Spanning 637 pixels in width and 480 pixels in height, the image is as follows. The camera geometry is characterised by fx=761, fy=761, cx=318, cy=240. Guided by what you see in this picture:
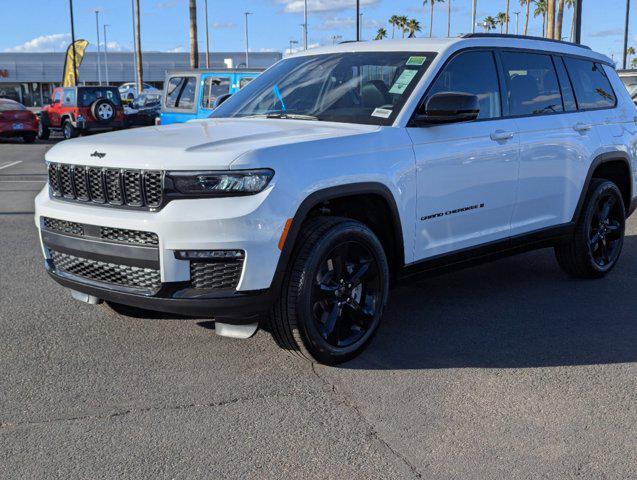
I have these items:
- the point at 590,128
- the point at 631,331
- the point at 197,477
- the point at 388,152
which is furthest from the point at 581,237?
the point at 197,477

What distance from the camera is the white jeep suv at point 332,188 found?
12.7 ft

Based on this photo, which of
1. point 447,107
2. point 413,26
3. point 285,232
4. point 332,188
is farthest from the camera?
point 413,26

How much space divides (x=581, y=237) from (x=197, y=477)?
4262 millimetres

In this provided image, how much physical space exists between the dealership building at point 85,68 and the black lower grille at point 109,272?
77040 millimetres

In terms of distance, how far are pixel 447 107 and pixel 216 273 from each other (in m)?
1.77

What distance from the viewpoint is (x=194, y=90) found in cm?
1630

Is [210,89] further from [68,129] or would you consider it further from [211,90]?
[68,129]

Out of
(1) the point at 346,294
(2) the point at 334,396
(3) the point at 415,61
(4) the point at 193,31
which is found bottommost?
(2) the point at 334,396

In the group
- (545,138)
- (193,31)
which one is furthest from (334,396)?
(193,31)

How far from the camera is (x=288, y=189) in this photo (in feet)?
A: 13.0

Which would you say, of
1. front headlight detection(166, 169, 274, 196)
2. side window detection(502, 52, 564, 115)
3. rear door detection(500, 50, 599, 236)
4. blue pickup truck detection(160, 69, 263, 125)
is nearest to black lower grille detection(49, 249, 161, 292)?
front headlight detection(166, 169, 274, 196)

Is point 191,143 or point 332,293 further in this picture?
point 332,293

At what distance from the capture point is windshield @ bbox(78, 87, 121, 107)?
24.9 metres

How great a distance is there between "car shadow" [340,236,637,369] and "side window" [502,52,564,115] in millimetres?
1458
